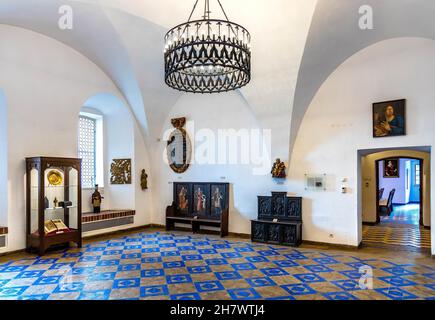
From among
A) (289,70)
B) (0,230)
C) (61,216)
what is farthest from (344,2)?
(0,230)

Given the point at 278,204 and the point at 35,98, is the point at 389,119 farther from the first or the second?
the point at 35,98

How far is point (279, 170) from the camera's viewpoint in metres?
7.05

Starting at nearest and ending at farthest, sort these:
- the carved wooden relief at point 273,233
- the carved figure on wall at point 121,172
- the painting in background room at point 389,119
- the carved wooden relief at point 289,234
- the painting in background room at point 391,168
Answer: the painting in background room at point 389,119 < the carved wooden relief at point 289,234 < the carved wooden relief at point 273,233 < the carved figure on wall at point 121,172 < the painting in background room at point 391,168

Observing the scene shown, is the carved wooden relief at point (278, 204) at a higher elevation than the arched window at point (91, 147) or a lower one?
lower

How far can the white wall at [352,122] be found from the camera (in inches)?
228

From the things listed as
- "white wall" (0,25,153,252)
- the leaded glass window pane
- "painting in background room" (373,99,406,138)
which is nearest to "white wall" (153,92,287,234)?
the leaded glass window pane

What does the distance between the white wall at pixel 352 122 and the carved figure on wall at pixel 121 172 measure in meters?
4.60

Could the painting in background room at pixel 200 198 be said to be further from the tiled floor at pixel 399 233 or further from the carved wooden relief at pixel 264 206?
the tiled floor at pixel 399 233

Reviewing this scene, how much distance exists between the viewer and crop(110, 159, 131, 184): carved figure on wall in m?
8.70

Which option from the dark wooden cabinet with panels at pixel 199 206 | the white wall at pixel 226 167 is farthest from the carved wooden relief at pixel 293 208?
the dark wooden cabinet with panels at pixel 199 206

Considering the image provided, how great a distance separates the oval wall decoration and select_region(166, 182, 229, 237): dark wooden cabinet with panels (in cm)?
52

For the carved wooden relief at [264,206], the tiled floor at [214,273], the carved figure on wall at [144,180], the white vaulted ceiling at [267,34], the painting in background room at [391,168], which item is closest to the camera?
the tiled floor at [214,273]

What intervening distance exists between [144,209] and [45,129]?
11.9 feet
